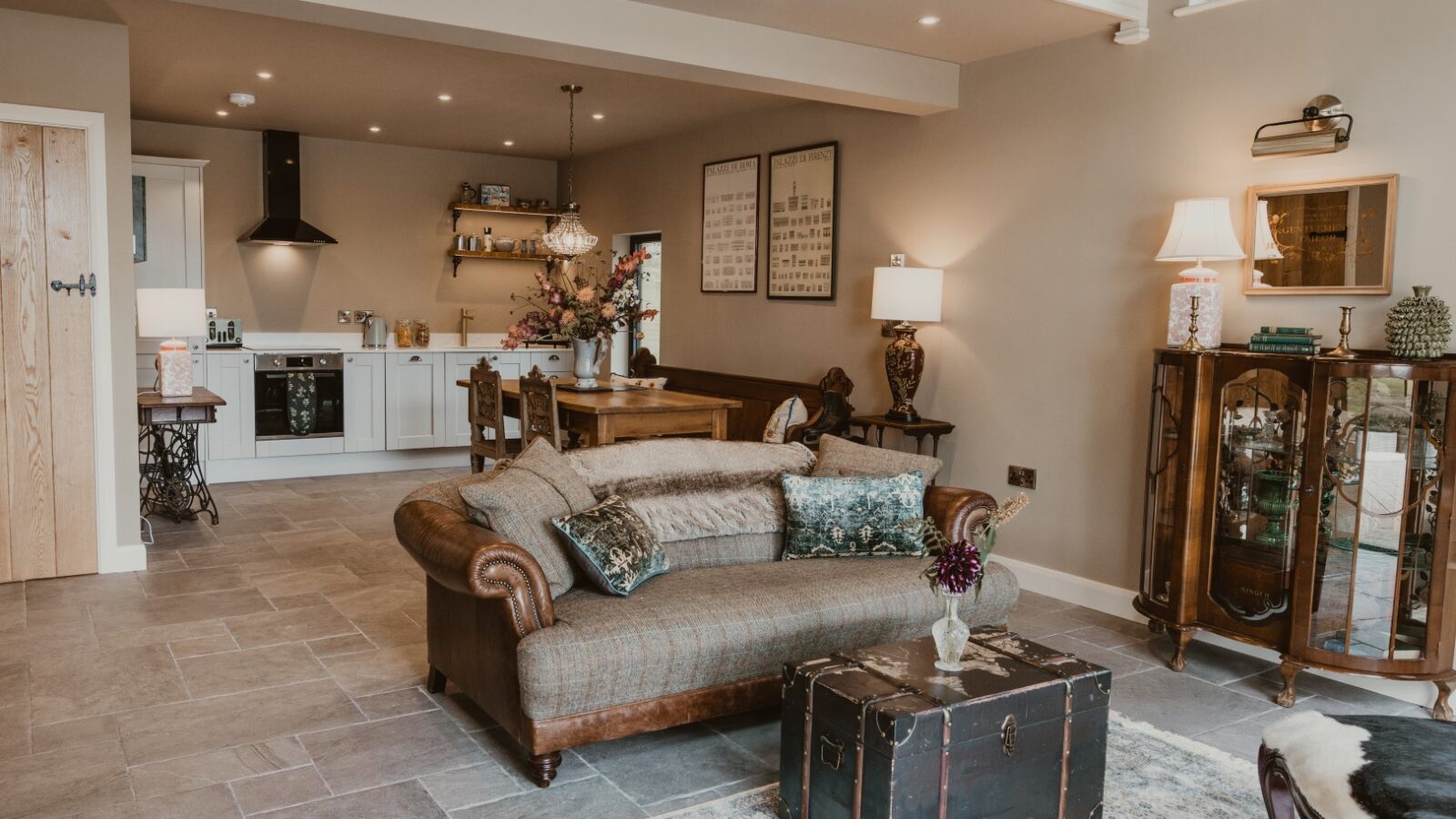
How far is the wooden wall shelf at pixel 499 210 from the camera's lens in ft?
29.3

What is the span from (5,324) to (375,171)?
174 inches

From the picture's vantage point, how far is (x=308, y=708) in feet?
11.1

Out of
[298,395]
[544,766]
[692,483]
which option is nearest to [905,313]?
[692,483]

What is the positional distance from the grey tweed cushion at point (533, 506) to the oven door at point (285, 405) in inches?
193

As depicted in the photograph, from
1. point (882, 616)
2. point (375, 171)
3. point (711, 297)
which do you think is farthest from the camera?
point (375, 171)

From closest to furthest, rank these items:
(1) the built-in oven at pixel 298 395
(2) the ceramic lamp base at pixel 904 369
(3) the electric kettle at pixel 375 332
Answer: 1. (2) the ceramic lamp base at pixel 904 369
2. (1) the built-in oven at pixel 298 395
3. (3) the electric kettle at pixel 375 332

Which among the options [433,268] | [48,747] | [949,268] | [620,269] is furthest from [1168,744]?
[433,268]

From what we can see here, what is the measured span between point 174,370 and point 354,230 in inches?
122

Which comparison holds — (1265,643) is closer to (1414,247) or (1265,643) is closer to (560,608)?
(1414,247)

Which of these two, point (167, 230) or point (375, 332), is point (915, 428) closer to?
point (375, 332)

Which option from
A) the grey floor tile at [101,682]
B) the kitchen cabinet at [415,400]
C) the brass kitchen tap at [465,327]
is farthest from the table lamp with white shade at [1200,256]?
the brass kitchen tap at [465,327]

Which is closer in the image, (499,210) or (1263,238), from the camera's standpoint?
(1263,238)

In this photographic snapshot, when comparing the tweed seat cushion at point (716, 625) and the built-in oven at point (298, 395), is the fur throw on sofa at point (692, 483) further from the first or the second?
the built-in oven at point (298, 395)

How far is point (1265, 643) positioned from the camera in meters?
3.66
